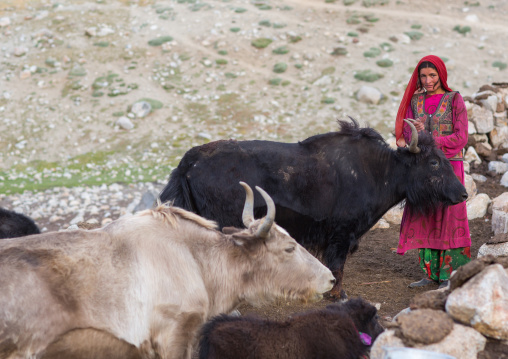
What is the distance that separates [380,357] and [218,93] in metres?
13.2

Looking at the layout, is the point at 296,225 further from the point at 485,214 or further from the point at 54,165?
the point at 54,165

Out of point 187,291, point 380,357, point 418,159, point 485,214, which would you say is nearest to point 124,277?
point 187,291

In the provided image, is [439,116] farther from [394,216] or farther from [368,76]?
[368,76]

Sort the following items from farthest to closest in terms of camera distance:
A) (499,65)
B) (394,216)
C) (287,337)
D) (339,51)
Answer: (339,51)
(499,65)
(394,216)
(287,337)

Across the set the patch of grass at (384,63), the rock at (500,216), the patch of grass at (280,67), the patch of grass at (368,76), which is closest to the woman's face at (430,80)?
the rock at (500,216)

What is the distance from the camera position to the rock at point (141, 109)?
48.3ft

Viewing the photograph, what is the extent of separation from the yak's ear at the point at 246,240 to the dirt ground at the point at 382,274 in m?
1.11

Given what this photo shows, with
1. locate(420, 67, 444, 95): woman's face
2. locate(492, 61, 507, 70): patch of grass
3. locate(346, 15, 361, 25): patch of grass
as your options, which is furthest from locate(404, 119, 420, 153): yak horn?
locate(346, 15, 361, 25): patch of grass

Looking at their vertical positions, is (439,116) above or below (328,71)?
above

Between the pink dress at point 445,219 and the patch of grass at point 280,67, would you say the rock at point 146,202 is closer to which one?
the pink dress at point 445,219

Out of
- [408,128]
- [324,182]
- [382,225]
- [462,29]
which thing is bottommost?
[462,29]

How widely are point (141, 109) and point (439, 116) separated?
1039 cm

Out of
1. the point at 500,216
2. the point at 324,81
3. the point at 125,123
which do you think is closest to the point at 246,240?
the point at 500,216

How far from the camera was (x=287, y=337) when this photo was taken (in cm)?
361
